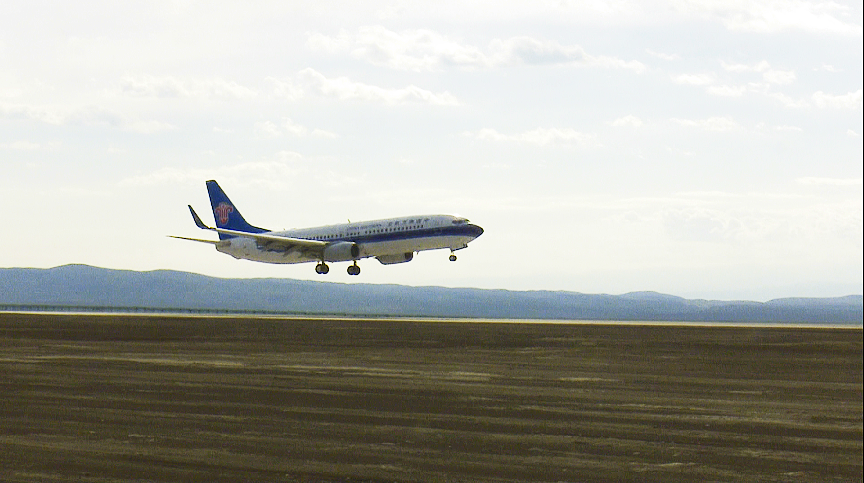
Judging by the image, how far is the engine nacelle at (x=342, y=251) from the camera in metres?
104

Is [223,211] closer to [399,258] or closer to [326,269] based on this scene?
[326,269]

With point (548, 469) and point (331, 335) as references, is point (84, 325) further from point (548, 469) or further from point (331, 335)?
point (548, 469)

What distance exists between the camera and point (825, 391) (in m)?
27.8

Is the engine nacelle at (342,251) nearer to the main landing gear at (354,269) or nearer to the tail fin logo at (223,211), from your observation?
the main landing gear at (354,269)

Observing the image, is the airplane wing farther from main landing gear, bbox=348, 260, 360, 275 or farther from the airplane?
main landing gear, bbox=348, 260, 360, 275

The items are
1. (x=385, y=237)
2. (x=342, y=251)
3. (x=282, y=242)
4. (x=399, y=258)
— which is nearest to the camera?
(x=385, y=237)

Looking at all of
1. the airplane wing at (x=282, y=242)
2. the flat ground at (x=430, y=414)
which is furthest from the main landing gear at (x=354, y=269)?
the flat ground at (x=430, y=414)

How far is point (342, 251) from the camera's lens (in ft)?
342

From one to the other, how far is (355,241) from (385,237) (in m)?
5.07

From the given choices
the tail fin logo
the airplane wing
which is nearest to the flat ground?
the airplane wing

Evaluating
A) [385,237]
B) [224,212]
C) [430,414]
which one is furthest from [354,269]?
[430,414]

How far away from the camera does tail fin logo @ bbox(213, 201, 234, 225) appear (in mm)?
137000

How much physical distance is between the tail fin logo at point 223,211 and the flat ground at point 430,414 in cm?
9299

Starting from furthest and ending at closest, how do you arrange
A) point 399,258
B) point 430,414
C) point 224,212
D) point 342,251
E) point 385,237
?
1. point 224,212
2. point 342,251
3. point 399,258
4. point 385,237
5. point 430,414
